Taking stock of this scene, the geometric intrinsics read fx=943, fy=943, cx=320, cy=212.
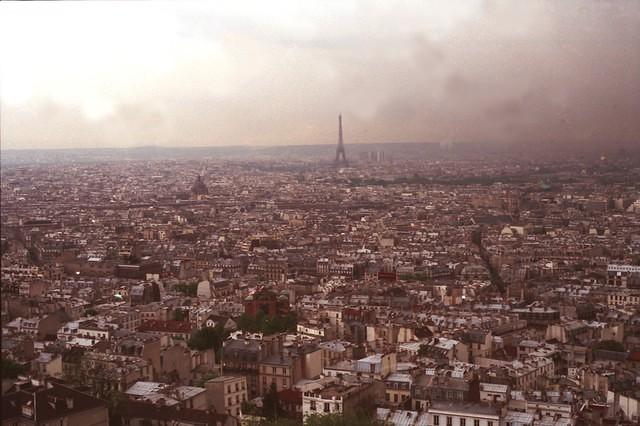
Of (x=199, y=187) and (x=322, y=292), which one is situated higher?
(x=199, y=187)

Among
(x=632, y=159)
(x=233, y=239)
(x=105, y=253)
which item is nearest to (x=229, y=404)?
(x=105, y=253)

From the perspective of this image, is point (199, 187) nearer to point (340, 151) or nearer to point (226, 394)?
point (340, 151)

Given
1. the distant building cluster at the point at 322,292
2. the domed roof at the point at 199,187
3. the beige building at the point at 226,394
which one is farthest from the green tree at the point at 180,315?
the domed roof at the point at 199,187

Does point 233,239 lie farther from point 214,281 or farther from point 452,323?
point 452,323

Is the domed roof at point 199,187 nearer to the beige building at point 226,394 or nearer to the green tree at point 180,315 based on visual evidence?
the green tree at point 180,315

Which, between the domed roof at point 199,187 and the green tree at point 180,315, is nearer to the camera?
the green tree at point 180,315

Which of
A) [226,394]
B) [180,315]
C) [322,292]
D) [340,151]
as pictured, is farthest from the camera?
[340,151]

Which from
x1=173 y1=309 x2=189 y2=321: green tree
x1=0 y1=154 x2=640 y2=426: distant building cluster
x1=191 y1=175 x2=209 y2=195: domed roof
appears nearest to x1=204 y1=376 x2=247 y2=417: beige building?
x1=0 y1=154 x2=640 y2=426: distant building cluster

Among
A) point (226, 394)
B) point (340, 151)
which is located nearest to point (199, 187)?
point (340, 151)
